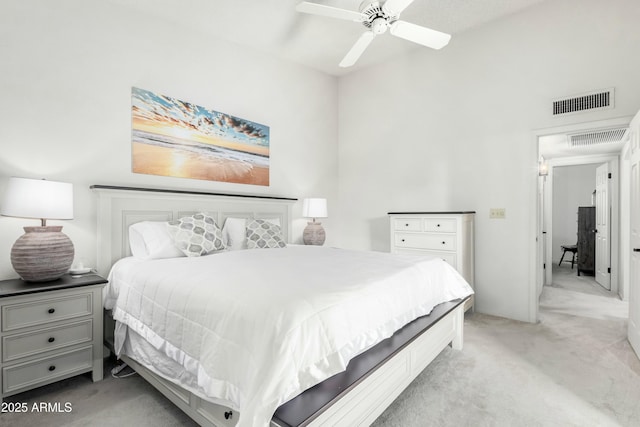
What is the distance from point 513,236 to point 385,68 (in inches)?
108

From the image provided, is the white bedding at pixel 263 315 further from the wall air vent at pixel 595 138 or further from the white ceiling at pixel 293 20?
the wall air vent at pixel 595 138

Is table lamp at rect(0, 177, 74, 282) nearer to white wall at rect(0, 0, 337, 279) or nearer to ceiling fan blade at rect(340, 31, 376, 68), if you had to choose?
white wall at rect(0, 0, 337, 279)

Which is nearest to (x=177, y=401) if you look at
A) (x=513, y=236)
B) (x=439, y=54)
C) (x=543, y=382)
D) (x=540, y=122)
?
(x=543, y=382)

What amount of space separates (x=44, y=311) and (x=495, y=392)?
2.81m

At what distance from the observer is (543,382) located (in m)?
2.06

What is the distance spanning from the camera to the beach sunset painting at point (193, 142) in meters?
2.90

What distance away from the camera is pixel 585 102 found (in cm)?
297

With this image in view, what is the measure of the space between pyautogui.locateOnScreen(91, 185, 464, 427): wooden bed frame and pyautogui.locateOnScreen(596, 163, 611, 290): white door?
361 cm

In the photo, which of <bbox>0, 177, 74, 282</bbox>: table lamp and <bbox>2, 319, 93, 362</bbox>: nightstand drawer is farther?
<bbox>0, 177, 74, 282</bbox>: table lamp

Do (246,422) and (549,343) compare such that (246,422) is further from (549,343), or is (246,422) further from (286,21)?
(286,21)

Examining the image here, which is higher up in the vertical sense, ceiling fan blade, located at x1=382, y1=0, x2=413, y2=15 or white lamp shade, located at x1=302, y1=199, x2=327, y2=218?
ceiling fan blade, located at x1=382, y1=0, x2=413, y2=15

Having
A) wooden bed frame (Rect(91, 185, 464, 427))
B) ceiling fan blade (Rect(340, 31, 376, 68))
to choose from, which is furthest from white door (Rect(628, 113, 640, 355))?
ceiling fan blade (Rect(340, 31, 376, 68))

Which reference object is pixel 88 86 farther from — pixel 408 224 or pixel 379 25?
pixel 408 224

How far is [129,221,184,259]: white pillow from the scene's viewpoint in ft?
8.09
